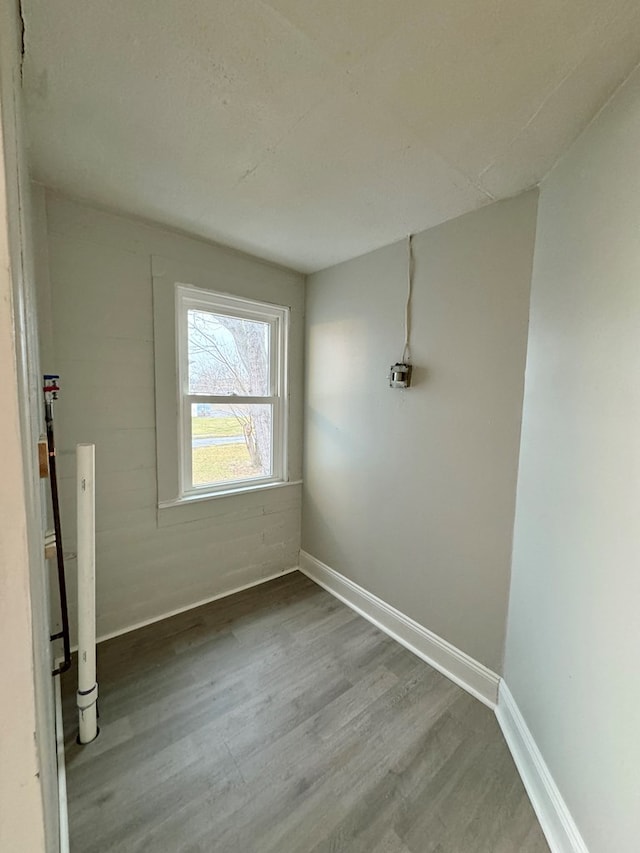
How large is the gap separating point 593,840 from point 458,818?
42 cm

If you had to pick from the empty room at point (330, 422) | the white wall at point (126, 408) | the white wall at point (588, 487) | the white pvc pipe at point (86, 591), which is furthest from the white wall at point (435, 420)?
the white pvc pipe at point (86, 591)

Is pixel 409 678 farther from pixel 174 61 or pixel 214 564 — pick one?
pixel 174 61

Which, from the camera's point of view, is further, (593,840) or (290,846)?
(290,846)

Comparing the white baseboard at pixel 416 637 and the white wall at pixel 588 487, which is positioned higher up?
the white wall at pixel 588 487

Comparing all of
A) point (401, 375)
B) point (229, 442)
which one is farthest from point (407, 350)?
point (229, 442)

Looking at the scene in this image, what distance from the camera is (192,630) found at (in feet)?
6.78

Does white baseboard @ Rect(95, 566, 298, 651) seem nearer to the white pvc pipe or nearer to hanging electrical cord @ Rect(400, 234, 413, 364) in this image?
the white pvc pipe

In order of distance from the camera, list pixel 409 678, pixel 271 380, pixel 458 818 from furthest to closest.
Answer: pixel 271 380
pixel 409 678
pixel 458 818

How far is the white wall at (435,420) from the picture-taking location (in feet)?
5.18

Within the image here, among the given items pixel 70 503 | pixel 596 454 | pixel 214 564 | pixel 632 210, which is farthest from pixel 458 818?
pixel 70 503

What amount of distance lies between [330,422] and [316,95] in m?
1.80

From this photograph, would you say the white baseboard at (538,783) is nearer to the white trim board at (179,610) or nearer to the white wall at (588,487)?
the white wall at (588,487)

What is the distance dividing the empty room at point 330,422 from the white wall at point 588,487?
0.01 meters

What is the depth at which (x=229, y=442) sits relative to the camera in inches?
96.8
